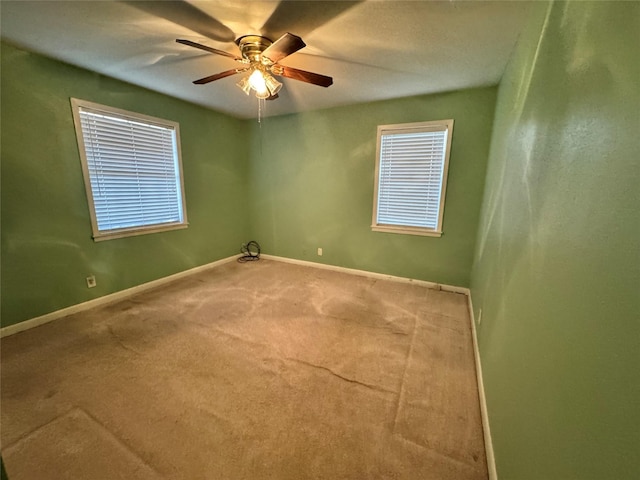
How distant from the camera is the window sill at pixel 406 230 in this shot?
3.41 m

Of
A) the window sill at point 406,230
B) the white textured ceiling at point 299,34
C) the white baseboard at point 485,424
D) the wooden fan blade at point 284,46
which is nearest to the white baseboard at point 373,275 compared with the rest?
the window sill at point 406,230

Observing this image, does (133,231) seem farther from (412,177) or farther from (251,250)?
(412,177)

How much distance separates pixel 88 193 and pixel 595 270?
3781 mm

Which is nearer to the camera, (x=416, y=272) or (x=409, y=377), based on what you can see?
(x=409, y=377)

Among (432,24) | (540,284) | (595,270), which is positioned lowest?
(540,284)

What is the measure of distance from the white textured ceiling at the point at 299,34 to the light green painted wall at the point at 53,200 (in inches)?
9.4

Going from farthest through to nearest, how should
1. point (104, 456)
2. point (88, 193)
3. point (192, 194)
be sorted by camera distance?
point (192, 194), point (88, 193), point (104, 456)

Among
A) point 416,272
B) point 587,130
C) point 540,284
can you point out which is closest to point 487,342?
point 540,284

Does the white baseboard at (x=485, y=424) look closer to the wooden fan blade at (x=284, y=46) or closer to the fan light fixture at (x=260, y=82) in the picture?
the wooden fan blade at (x=284, y=46)

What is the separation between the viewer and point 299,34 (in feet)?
6.35

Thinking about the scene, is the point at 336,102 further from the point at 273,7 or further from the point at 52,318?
the point at 52,318

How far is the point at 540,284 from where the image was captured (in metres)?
0.97

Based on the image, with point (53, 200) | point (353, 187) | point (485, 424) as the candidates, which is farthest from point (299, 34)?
point (485, 424)

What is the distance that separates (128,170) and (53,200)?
771mm
